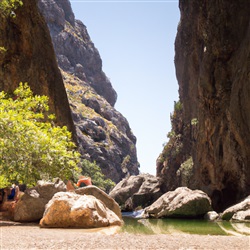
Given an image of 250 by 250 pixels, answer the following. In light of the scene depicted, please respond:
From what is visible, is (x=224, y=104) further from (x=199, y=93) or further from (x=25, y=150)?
(x=25, y=150)

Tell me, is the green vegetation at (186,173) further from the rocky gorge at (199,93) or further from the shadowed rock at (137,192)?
the shadowed rock at (137,192)

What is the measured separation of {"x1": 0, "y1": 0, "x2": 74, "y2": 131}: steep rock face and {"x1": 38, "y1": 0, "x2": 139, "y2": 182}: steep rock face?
62.7 meters

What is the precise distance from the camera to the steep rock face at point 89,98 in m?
112

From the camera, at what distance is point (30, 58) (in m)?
34.5

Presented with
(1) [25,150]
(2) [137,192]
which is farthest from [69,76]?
(1) [25,150]

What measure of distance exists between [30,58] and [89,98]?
3971 inches

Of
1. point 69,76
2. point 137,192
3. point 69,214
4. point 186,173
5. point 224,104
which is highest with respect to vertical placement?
point 69,76

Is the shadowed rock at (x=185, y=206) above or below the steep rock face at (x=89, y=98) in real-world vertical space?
below

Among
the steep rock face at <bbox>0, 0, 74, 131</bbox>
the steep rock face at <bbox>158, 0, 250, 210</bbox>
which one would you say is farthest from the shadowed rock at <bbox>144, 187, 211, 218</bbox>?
the steep rock face at <bbox>0, 0, 74, 131</bbox>

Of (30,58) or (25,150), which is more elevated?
(30,58)

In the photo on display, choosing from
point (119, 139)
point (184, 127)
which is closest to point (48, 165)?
point (184, 127)

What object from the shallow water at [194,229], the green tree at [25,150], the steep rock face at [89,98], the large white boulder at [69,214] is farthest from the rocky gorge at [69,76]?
the shallow water at [194,229]

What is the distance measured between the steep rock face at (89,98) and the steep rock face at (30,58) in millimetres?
62722

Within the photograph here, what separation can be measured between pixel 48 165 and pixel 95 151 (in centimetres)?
9309
